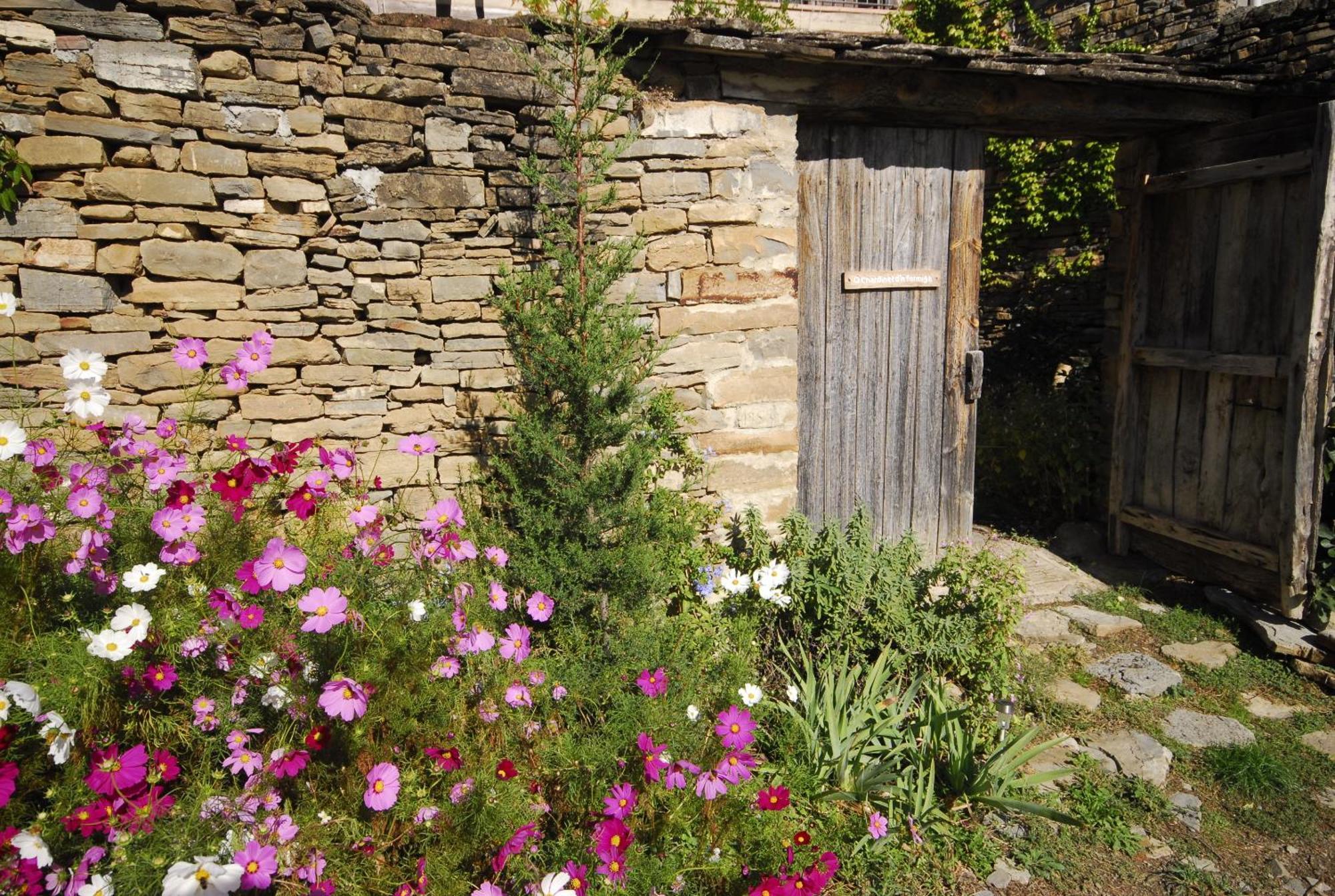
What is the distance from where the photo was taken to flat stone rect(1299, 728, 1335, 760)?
343 cm

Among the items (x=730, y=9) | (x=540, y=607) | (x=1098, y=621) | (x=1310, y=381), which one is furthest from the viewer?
(x=730, y=9)

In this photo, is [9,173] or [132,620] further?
[9,173]

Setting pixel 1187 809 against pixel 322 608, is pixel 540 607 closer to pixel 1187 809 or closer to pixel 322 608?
pixel 322 608

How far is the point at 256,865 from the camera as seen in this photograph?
176 centimetres

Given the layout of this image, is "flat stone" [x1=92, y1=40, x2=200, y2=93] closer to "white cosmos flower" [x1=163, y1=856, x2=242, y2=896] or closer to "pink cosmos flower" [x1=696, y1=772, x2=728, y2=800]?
"white cosmos flower" [x1=163, y1=856, x2=242, y2=896]

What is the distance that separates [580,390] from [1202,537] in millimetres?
3762

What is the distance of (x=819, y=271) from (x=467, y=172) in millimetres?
1823

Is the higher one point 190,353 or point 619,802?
point 190,353

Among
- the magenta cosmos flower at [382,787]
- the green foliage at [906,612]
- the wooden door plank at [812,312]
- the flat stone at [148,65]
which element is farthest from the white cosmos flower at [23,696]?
the wooden door plank at [812,312]

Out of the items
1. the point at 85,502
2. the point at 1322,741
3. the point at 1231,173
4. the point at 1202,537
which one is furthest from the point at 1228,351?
the point at 85,502

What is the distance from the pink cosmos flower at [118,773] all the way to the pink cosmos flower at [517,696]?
0.89 m

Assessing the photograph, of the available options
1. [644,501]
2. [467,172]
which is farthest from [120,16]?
[644,501]

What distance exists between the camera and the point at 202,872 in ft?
5.41

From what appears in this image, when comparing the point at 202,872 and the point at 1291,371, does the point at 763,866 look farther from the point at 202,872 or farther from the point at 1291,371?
the point at 1291,371
